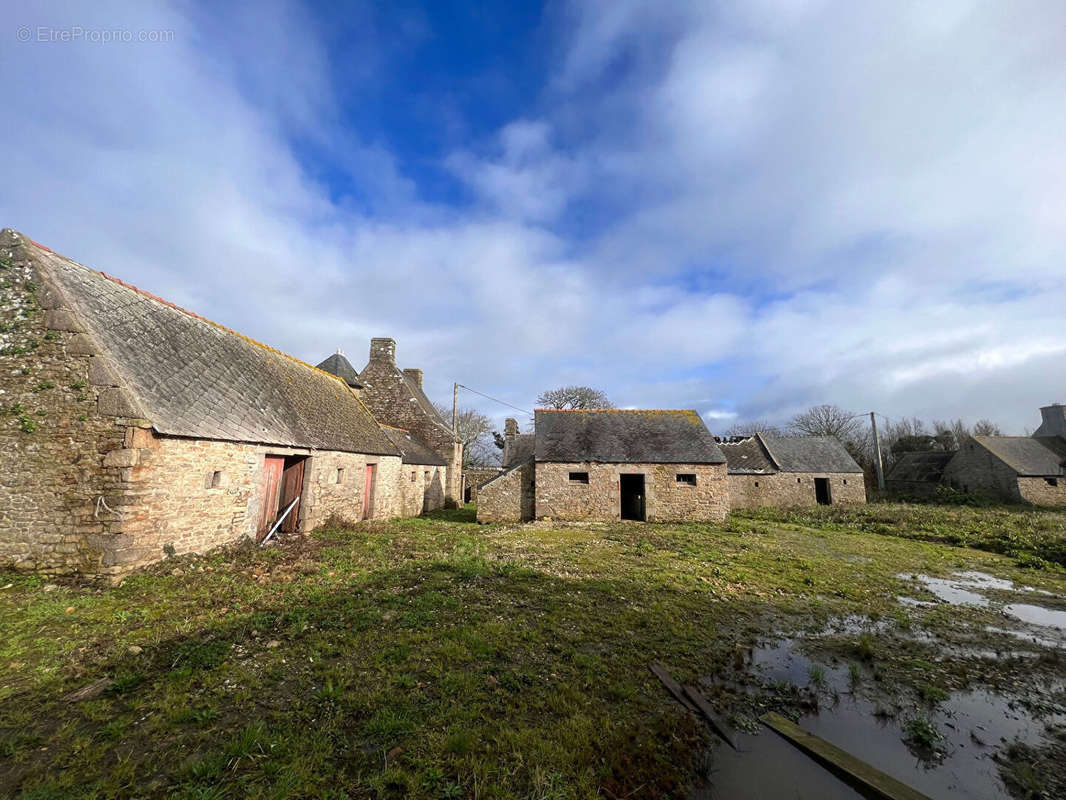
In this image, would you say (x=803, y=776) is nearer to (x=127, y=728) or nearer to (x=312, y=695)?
(x=312, y=695)

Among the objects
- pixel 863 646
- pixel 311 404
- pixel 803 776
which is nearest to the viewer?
pixel 803 776

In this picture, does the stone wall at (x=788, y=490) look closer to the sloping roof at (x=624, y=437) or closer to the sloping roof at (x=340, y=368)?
the sloping roof at (x=624, y=437)

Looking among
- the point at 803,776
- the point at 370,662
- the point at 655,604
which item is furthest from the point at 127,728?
the point at 655,604

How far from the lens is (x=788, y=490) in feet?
79.1

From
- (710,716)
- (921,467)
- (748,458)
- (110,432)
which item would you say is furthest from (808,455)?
(110,432)

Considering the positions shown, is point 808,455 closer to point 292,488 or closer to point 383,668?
point 292,488

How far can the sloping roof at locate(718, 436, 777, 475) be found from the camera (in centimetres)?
2445

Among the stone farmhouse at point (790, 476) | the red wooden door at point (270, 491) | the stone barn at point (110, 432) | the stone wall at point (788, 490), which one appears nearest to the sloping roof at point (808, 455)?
the stone farmhouse at point (790, 476)

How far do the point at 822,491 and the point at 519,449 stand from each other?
1942 cm

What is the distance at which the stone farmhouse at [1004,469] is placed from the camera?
23.7 m

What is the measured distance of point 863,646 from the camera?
5.64m

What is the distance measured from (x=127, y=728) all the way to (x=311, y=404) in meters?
11.0

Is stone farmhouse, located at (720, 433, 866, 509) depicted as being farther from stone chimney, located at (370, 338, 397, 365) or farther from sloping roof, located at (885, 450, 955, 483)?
stone chimney, located at (370, 338, 397, 365)

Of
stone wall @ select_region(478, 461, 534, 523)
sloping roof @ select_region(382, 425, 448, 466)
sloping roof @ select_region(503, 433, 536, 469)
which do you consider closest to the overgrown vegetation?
stone wall @ select_region(478, 461, 534, 523)
